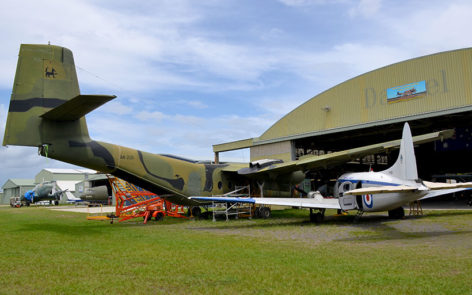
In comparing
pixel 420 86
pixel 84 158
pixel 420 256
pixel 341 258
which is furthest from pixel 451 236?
pixel 420 86

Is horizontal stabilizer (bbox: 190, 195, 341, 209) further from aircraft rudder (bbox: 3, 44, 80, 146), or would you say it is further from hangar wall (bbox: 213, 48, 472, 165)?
hangar wall (bbox: 213, 48, 472, 165)

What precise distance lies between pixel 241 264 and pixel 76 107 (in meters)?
8.21

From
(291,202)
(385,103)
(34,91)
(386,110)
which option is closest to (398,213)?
(291,202)

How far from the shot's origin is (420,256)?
787 centimetres

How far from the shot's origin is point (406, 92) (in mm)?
25531

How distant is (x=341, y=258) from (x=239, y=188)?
13.6 m

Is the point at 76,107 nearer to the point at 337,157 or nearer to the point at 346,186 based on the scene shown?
the point at 346,186

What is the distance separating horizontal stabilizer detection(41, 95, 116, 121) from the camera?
10.8 m

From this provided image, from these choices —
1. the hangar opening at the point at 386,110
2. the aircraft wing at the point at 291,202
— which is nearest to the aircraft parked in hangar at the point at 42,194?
the hangar opening at the point at 386,110

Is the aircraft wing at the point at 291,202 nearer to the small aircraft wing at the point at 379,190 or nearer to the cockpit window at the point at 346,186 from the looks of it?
the cockpit window at the point at 346,186

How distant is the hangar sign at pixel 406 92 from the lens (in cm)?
2481

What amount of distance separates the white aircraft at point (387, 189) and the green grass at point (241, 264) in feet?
5.49

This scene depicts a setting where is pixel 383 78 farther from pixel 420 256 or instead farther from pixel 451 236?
pixel 420 256

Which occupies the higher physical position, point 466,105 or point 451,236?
point 466,105
